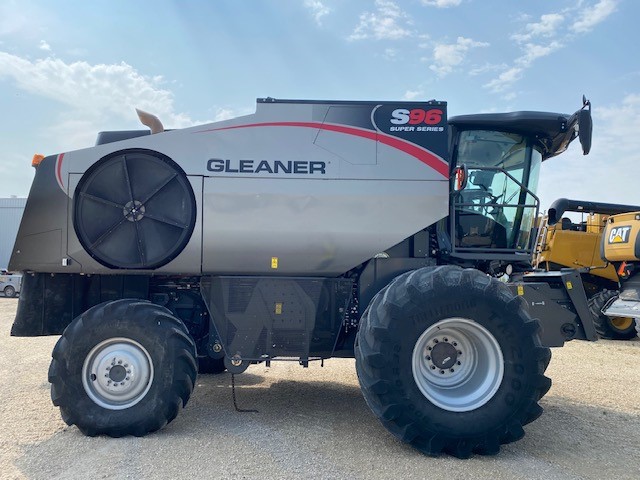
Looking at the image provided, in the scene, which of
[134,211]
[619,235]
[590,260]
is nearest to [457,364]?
[134,211]

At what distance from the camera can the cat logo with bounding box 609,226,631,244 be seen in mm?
10867

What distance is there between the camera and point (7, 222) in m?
34.1

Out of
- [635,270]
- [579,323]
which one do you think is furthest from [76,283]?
[635,270]

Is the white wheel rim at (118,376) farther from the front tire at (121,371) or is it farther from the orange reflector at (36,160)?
the orange reflector at (36,160)

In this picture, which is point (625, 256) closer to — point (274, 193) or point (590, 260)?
point (590, 260)

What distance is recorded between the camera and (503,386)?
4.60 meters

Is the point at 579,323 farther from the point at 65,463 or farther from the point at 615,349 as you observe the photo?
the point at 615,349

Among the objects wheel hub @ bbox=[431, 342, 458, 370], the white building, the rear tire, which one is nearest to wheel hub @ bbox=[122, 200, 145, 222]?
wheel hub @ bbox=[431, 342, 458, 370]

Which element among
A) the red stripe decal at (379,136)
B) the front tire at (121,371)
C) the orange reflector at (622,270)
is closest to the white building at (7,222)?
the front tire at (121,371)

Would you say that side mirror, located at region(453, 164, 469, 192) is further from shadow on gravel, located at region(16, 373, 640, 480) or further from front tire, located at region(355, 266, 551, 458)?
shadow on gravel, located at region(16, 373, 640, 480)

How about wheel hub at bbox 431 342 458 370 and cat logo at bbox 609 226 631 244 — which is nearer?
wheel hub at bbox 431 342 458 370

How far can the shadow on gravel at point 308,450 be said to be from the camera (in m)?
4.08

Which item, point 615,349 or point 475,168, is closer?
point 475,168

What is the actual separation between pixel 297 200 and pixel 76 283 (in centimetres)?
255
